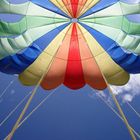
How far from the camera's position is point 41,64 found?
8875 mm

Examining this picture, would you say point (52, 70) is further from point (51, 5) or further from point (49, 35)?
point (51, 5)

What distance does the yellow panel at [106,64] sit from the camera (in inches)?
351

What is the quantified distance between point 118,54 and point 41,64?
2021 mm

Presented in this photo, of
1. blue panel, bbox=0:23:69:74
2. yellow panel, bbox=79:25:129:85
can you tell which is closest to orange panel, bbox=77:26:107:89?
yellow panel, bbox=79:25:129:85

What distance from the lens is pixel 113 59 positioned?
889 centimetres

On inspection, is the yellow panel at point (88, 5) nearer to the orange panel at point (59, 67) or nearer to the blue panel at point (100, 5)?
the blue panel at point (100, 5)

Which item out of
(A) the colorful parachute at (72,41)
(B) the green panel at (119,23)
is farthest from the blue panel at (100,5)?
(B) the green panel at (119,23)

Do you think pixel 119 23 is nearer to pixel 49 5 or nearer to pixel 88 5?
pixel 88 5

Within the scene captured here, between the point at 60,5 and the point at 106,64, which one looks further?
the point at 60,5

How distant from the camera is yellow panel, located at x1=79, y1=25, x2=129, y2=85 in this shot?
8914mm

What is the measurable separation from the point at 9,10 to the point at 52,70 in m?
1.91

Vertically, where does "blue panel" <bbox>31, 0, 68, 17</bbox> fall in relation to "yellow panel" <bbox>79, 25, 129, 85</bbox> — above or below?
above

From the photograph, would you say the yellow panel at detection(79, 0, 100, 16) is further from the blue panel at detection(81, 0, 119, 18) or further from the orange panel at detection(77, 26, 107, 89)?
the orange panel at detection(77, 26, 107, 89)

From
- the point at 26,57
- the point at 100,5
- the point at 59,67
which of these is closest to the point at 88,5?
the point at 100,5
